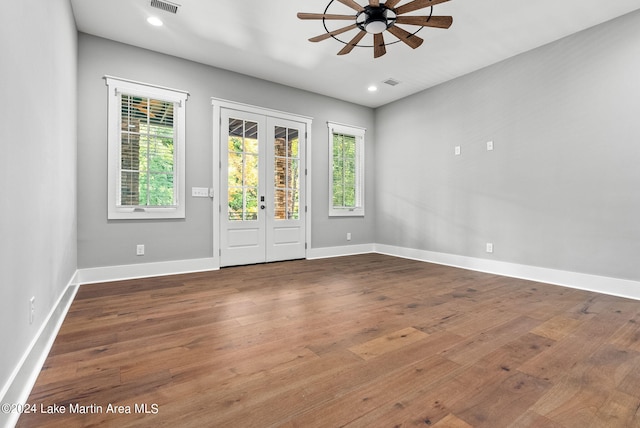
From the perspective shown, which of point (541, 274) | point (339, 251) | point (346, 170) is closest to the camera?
point (541, 274)

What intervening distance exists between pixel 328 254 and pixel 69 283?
382 centimetres

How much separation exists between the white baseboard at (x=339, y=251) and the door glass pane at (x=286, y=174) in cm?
76

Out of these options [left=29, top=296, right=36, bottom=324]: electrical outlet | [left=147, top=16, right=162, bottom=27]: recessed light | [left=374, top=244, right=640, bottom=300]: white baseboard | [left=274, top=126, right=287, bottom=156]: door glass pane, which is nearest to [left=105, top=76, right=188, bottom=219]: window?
[left=147, top=16, right=162, bottom=27]: recessed light

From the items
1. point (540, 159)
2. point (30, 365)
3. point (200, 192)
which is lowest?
point (30, 365)

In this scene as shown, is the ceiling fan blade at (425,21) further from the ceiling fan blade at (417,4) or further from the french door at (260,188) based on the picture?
the french door at (260,188)

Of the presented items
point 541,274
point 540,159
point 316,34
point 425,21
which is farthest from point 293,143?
point 541,274

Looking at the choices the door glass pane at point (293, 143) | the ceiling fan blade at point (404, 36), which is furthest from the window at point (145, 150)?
the ceiling fan blade at point (404, 36)

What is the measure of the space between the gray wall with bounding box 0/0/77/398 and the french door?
210 cm

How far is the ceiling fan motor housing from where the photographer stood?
2.67 metres

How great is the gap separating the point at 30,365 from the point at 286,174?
408 cm

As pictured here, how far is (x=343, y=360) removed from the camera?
6.06 ft

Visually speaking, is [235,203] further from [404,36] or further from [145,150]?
[404,36]

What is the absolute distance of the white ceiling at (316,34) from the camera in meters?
3.19

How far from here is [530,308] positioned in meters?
2.85
